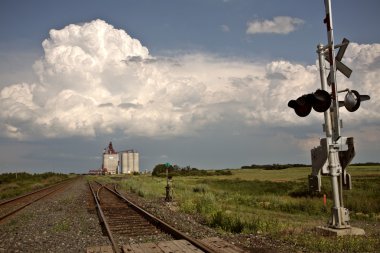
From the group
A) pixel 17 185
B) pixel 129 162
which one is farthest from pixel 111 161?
pixel 17 185

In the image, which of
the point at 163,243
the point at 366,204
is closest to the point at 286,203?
the point at 366,204

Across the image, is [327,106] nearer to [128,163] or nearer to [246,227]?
[246,227]

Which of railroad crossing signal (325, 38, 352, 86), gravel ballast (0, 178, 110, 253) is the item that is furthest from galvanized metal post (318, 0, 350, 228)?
gravel ballast (0, 178, 110, 253)

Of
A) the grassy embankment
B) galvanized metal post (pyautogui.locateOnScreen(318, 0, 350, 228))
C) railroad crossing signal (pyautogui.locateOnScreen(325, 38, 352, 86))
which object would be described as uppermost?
railroad crossing signal (pyautogui.locateOnScreen(325, 38, 352, 86))

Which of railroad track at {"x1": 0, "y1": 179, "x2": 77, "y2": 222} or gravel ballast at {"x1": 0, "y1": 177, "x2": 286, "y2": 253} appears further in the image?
railroad track at {"x1": 0, "y1": 179, "x2": 77, "y2": 222}

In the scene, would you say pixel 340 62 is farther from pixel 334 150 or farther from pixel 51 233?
pixel 51 233

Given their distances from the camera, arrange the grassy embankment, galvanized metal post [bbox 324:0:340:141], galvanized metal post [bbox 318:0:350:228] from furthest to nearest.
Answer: the grassy embankment → galvanized metal post [bbox 324:0:340:141] → galvanized metal post [bbox 318:0:350:228]

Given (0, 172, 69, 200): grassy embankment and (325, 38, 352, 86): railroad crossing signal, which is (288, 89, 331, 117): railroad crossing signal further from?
(0, 172, 69, 200): grassy embankment

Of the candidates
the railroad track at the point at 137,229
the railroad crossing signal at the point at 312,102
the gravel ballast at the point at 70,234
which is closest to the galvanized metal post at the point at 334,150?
the railroad crossing signal at the point at 312,102

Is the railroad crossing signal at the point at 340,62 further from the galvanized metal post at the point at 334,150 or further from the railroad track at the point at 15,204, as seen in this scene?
the railroad track at the point at 15,204

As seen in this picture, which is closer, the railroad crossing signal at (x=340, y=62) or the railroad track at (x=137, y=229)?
the railroad track at (x=137, y=229)

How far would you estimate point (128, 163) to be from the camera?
192875 millimetres

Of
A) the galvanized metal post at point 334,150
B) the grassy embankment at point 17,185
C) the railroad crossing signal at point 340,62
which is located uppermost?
the railroad crossing signal at point 340,62

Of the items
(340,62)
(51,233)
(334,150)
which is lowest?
(51,233)
